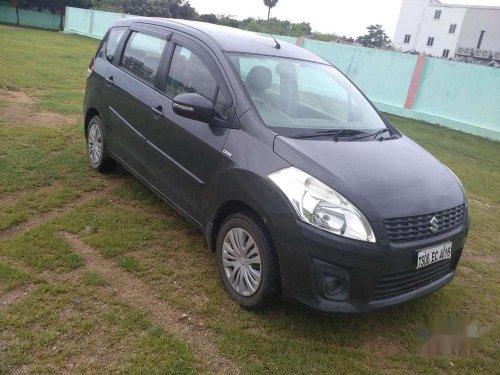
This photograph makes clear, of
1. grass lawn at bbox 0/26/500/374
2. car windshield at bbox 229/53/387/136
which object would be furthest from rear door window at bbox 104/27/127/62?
car windshield at bbox 229/53/387/136

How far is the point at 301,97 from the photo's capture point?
369 cm

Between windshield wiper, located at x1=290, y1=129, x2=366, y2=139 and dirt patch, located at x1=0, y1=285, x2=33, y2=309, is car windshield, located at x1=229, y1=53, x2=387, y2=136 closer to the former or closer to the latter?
windshield wiper, located at x1=290, y1=129, x2=366, y2=139

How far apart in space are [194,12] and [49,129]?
47.4 meters

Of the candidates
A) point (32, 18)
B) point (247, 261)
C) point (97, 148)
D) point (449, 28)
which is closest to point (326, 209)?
point (247, 261)

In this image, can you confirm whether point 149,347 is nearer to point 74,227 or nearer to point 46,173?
point 74,227

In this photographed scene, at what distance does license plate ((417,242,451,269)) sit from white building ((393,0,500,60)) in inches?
2127

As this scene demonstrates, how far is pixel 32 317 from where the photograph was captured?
9.12ft

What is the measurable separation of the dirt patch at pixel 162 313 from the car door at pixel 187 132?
2.27 feet

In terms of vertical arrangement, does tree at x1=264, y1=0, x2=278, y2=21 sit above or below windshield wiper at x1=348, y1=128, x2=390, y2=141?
above

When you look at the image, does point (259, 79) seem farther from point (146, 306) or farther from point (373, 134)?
point (146, 306)

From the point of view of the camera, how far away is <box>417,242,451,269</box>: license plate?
2770 mm

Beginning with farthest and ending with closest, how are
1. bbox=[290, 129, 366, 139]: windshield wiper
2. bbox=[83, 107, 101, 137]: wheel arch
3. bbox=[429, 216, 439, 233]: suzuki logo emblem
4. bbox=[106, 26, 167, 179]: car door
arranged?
bbox=[83, 107, 101, 137]: wheel arch < bbox=[106, 26, 167, 179]: car door < bbox=[290, 129, 366, 139]: windshield wiper < bbox=[429, 216, 439, 233]: suzuki logo emblem

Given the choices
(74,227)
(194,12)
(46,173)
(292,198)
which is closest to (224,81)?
(292,198)

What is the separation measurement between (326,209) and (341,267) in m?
0.34
